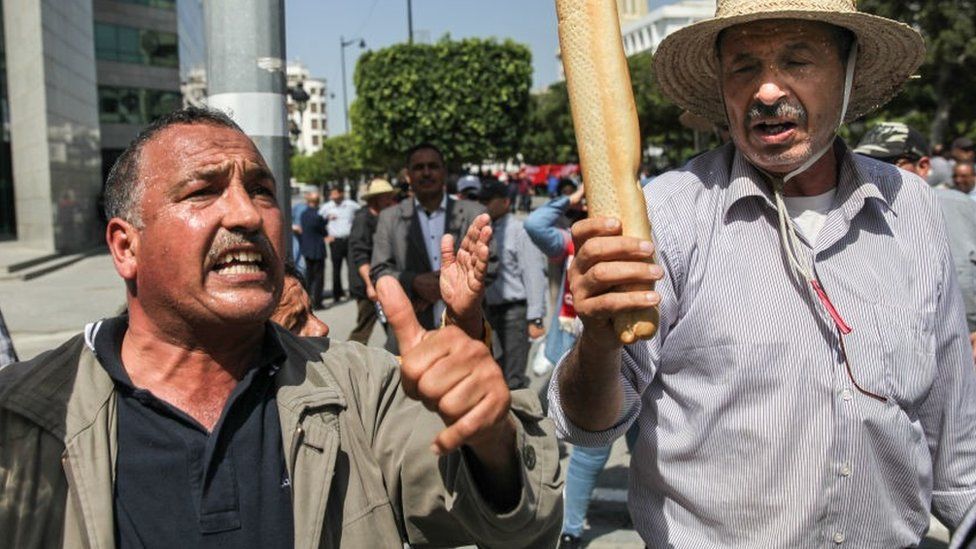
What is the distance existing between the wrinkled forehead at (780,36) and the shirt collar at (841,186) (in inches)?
9.9

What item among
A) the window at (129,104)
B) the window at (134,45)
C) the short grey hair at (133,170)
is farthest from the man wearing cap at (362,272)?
the window at (134,45)

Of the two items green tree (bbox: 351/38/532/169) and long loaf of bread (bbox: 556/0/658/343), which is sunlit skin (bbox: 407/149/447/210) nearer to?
long loaf of bread (bbox: 556/0/658/343)

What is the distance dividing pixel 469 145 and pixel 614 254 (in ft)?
133

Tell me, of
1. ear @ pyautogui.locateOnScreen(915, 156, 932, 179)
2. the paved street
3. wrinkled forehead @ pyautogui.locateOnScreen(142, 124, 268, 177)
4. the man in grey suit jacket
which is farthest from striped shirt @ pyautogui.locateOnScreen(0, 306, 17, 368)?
ear @ pyautogui.locateOnScreen(915, 156, 932, 179)

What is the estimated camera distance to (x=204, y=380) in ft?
6.50

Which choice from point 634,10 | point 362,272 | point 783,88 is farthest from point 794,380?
point 634,10

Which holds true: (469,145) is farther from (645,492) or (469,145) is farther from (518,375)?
(645,492)

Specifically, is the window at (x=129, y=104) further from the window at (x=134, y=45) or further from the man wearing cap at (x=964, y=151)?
the man wearing cap at (x=964, y=151)

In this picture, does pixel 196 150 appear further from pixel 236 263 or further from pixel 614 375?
pixel 614 375

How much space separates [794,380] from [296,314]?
1.82m

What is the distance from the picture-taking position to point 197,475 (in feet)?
5.80

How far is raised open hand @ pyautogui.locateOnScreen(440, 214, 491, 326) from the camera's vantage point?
5.82ft

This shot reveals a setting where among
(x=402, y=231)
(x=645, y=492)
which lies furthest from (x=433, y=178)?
(x=645, y=492)

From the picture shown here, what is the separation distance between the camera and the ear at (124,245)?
6.51 feet
